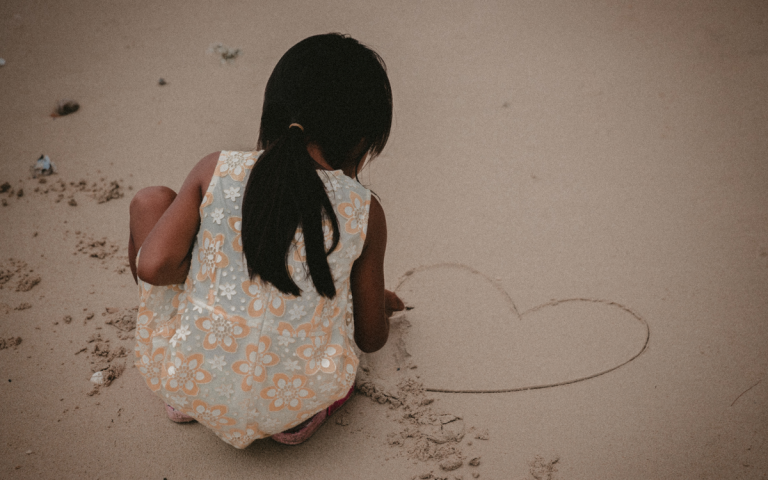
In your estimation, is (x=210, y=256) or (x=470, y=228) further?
(x=470, y=228)

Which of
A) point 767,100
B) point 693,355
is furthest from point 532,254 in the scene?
point 767,100

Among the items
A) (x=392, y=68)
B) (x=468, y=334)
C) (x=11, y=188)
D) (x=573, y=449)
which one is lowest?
(x=573, y=449)

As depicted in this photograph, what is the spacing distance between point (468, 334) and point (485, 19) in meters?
1.81

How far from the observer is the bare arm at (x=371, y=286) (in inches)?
47.6

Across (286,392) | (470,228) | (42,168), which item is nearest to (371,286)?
(286,392)

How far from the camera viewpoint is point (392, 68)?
2535 millimetres

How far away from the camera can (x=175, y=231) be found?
1115mm

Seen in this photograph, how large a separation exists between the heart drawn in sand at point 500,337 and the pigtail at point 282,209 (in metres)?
0.72

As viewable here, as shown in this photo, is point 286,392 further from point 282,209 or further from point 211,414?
point 282,209

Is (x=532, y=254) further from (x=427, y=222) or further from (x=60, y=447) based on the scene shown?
(x=60, y=447)

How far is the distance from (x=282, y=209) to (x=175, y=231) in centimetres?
27

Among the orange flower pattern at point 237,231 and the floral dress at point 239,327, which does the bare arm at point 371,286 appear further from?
the orange flower pattern at point 237,231

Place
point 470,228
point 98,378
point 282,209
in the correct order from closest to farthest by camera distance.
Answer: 1. point 282,209
2. point 98,378
3. point 470,228

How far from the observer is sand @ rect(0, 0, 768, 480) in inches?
56.1
